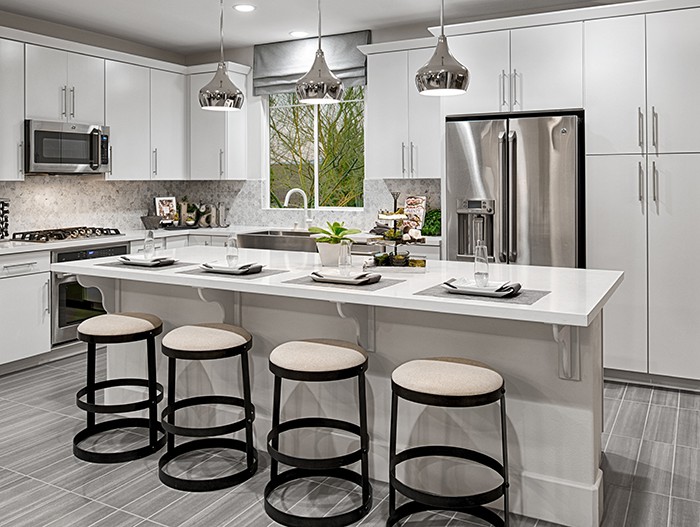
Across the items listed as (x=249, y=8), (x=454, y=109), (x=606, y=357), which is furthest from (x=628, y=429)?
(x=249, y=8)

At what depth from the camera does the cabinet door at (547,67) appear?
426 cm

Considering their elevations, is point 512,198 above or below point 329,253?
above

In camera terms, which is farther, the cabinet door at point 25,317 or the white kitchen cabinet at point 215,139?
the white kitchen cabinet at point 215,139

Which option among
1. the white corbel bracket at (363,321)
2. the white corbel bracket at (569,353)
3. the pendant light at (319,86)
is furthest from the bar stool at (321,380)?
the pendant light at (319,86)

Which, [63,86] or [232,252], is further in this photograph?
[63,86]

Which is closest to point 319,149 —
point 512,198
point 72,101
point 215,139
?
point 215,139

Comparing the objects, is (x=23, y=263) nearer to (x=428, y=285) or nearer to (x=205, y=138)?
(x=205, y=138)

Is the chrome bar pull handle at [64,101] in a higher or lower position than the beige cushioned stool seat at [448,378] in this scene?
higher

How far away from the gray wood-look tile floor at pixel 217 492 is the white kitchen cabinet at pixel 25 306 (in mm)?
811

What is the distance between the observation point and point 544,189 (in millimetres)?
4293

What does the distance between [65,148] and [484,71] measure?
127 inches

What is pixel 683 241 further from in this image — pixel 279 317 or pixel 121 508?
pixel 121 508

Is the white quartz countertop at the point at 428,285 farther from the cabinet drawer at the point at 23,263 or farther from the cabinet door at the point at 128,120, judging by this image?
the cabinet door at the point at 128,120

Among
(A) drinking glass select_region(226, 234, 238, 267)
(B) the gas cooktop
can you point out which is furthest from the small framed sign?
(A) drinking glass select_region(226, 234, 238, 267)
